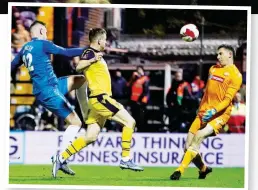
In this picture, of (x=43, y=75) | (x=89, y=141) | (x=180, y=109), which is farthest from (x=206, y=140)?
(x=43, y=75)

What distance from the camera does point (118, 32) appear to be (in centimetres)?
798

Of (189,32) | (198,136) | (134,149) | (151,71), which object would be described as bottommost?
(134,149)

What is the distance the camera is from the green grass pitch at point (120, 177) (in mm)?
7980

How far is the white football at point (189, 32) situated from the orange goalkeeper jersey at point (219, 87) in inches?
13.3

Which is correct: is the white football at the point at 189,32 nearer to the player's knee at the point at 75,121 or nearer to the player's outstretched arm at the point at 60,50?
the player's outstretched arm at the point at 60,50

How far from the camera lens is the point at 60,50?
8008 millimetres

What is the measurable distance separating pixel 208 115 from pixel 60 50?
4.93 feet

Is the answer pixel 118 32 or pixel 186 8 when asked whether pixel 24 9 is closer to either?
pixel 118 32

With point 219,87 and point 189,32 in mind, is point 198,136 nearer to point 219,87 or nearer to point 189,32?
point 219,87

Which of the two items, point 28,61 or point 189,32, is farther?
point 28,61

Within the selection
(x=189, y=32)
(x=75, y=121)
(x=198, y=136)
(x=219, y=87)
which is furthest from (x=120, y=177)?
(x=189, y=32)

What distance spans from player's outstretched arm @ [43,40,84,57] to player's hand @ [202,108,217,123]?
1.29 meters

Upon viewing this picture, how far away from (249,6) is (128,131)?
160 centimetres

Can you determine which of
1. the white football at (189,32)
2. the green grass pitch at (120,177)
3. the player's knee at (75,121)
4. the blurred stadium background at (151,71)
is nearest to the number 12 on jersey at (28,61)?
the blurred stadium background at (151,71)
